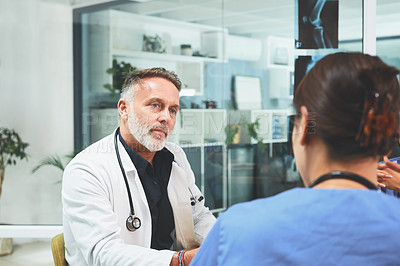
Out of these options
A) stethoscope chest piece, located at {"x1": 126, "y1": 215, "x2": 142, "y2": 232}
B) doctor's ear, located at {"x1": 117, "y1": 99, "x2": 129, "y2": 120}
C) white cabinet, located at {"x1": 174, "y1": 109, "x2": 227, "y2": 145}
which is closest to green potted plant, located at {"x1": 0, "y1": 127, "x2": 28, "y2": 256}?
white cabinet, located at {"x1": 174, "y1": 109, "x2": 227, "y2": 145}

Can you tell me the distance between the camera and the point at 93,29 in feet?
10.8

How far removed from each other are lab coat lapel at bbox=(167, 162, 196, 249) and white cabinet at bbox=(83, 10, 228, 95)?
159 centimetres

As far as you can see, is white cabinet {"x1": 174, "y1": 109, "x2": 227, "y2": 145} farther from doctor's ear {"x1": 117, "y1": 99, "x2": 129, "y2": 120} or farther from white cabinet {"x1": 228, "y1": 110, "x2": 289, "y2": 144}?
doctor's ear {"x1": 117, "y1": 99, "x2": 129, "y2": 120}

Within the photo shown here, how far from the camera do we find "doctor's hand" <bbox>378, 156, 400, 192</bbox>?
160 centimetres

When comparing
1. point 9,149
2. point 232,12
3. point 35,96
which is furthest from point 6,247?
point 232,12

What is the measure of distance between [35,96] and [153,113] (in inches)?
59.9

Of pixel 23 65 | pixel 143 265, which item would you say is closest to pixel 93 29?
pixel 23 65

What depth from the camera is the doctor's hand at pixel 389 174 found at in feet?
5.24

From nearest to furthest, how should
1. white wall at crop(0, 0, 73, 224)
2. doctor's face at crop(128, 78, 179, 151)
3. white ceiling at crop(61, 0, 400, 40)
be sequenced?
doctor's face at crop(128, 78, 179, 151) → white wall at crop(0, 0, 73, 224) → white ceiling at crop(61, 0, 400, 40)

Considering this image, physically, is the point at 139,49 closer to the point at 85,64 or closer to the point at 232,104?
the point at 85,64

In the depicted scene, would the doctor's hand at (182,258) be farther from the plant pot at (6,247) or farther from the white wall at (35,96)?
the plant pot at (6,247)

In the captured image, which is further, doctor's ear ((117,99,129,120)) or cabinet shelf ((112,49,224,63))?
cabinet shelf ((112,49,224,63))

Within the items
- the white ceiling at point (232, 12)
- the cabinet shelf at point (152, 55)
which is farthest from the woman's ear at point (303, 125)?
the cabinet shelf at point (152, 55)

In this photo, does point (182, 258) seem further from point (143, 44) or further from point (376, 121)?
point (143, 44)
